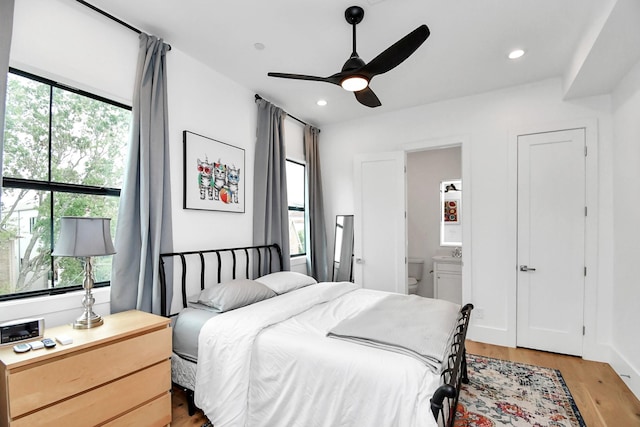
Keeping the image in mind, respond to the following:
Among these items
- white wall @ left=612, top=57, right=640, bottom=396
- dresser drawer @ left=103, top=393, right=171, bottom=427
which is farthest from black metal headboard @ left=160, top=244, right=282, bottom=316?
white wall @ left=612, top=57, right=640, bottom=396

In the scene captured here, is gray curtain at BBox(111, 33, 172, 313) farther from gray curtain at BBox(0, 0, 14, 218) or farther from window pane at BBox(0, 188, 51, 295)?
gray curtain at BBox(0, 0, 14, 218)

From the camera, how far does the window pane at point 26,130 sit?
184cm

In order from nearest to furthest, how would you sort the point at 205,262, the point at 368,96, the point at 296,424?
the point at 296,424, the point at 368,96, the point at 205,262

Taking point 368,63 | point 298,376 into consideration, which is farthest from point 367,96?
point 298,376

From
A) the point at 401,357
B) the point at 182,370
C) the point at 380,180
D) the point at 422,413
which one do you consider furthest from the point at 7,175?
the point at 380,180

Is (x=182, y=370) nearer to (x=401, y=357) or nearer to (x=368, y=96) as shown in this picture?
(x=401, y=357)

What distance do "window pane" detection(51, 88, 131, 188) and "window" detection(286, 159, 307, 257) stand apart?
2230 millimetres

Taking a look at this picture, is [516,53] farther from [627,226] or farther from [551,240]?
[551,240]

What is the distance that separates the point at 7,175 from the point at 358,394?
2.34 m

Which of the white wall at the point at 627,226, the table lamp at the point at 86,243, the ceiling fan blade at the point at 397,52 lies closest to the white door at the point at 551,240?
the white wall at the point at 627,226

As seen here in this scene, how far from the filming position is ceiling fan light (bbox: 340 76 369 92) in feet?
7.01

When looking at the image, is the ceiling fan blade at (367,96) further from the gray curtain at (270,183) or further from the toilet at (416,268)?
the toilet at (416,268)

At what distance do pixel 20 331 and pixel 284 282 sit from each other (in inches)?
73.9

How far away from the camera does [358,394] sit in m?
1.54
